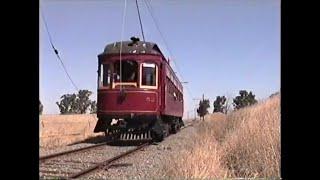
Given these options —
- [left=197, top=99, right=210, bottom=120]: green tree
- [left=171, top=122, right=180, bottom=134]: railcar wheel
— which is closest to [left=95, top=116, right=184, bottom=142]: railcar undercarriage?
[left=171, top=122, right=180, bottom=134]: railcar wheel

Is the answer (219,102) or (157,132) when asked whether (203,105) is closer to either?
(219,102)

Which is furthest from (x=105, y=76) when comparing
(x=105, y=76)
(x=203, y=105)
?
(x=203, y=105)

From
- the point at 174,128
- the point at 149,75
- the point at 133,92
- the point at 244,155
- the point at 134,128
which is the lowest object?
the point at 174,128

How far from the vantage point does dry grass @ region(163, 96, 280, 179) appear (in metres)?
7.06

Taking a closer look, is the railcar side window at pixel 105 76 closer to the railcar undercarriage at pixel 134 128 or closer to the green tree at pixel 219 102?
the railcar undercarriage at pixel 134 128

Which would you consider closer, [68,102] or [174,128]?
[68,102]

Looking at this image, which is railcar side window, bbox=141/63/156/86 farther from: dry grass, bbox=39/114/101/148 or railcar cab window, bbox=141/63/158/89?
dry grass, bbox=39/114/101/148

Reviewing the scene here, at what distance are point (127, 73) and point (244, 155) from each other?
17.3ft

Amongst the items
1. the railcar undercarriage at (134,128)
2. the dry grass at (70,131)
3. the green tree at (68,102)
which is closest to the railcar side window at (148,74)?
the railcar undercarriage at (134,128)

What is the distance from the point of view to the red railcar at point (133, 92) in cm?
1220

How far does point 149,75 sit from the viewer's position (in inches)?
516
